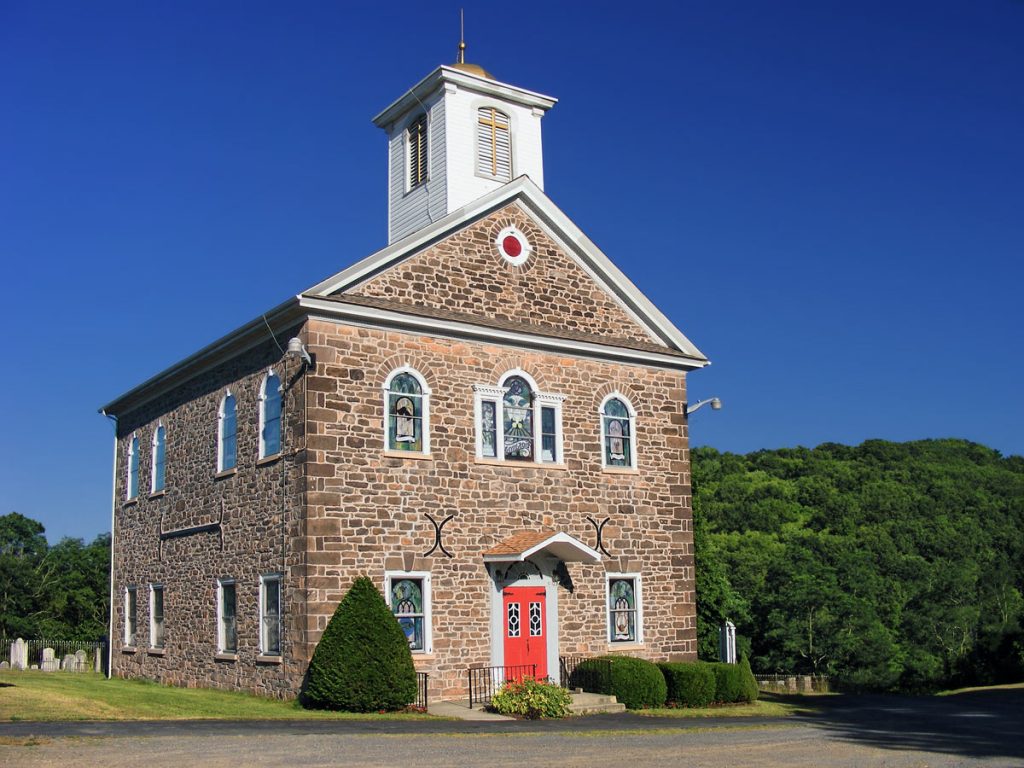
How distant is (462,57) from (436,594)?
553 inches

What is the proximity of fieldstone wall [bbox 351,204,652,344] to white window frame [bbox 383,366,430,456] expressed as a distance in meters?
1.43

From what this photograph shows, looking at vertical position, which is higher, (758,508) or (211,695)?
(758,508)

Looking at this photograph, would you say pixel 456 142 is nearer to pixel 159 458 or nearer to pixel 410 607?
pixel 159 458

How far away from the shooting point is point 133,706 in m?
17.9

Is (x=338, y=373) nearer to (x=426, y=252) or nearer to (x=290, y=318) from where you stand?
(x=290, y=318)

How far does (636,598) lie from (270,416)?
8518mm

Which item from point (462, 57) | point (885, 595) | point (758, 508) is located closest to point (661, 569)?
point (462, 57)

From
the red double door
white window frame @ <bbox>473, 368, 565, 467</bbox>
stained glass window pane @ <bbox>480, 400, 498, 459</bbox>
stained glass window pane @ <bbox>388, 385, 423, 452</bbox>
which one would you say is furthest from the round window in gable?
the red double door

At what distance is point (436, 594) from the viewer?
2128 cm

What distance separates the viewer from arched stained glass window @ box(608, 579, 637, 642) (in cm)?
2373

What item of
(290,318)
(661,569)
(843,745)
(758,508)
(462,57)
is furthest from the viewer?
(758,508)

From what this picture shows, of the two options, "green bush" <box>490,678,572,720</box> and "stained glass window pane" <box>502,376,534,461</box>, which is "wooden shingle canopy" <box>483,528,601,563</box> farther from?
"green bush" <box>490,678,572,720</box>

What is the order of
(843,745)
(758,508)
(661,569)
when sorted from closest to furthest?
1. (843,745)
2. (661,569)
3. (758,508)

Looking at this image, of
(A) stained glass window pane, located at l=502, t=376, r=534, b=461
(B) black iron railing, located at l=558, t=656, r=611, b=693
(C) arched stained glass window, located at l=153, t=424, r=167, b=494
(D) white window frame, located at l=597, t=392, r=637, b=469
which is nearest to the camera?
(B) black iron railing, located at l=558, t=656, r=611, b=693
